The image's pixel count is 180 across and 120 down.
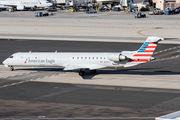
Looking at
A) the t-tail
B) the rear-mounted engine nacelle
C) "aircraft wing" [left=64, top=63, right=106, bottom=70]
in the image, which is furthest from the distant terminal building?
the rear-mounted engine nacelle

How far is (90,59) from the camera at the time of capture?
44719 mm

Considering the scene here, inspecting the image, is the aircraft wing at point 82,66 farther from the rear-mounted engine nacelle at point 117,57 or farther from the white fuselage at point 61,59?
the rear-mounted engine nacelle at point 117,57

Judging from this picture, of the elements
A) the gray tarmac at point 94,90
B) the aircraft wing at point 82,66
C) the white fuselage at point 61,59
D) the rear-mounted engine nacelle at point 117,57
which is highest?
the rear-mounted engine nacelle at point 117,57

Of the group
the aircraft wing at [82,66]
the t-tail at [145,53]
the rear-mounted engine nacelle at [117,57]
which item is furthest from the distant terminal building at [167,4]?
the rear-mounted engine nacelle at [117,57]

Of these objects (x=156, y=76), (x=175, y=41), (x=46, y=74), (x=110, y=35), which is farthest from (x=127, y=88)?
(x=110, y=35)

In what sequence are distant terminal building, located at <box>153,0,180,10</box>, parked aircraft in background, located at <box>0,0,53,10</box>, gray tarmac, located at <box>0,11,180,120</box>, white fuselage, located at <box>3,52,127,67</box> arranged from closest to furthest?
gray tarmac, located at <box>0,11,180,120</box> → white fuselage, located at <box>3,52,127,67</box> → distant terminal building, located at <box>153,0,180,10</box> → parked aircraft in background, located at <box>0,0,53,10</box>

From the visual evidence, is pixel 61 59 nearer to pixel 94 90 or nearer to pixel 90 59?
pixel 90 59

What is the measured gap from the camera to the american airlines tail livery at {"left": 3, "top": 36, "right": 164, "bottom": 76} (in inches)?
1688

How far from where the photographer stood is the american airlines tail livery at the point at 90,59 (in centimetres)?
4288

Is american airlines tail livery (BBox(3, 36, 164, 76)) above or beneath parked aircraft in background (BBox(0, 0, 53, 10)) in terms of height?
beneath

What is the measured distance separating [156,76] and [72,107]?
59.0 feet

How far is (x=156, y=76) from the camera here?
147 feet

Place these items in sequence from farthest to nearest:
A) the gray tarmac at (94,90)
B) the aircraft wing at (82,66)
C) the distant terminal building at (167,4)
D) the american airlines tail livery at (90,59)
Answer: the distant terminal building at (167,4) < the aircraft wing at (82,66) < the american airlines tail livery at (90,59) < the gray tarmac at (94,90)

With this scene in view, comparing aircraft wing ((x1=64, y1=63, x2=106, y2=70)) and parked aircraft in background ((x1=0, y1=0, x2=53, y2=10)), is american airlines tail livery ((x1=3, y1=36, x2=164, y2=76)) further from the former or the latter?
parked aircraft in background ((x1=0, y1=0, x2=53, y2=10))
